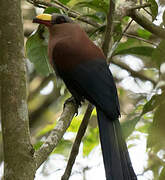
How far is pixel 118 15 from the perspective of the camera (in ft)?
10.2

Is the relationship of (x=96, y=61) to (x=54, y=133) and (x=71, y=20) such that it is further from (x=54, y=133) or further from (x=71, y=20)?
(x=54, y=133)

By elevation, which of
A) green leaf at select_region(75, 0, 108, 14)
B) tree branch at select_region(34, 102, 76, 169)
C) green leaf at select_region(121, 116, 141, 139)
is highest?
green leaf at select_region(75, 0, 108, 14)

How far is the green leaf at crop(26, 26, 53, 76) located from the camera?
10.2 feet

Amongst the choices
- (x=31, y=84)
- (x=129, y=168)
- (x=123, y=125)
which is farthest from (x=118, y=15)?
(x=31, y=84)

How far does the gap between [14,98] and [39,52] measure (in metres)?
1.34

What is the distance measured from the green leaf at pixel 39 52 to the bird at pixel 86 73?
0.24 ft

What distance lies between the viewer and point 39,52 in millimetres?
3246

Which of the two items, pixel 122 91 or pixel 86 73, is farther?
pixel 122 91

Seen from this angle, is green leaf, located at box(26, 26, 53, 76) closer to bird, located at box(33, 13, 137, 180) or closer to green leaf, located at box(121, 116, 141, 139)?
bird, located at box(33, 13, 137, 180)

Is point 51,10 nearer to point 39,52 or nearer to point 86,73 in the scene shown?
point 39,52

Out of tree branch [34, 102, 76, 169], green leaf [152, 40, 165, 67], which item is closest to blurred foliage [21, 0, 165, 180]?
green leaf [152, 40, 165, 67]

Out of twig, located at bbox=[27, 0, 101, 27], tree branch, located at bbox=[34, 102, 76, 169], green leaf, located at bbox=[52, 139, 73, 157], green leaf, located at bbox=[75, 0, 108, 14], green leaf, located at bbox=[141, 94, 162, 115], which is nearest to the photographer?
tree branch, located at bbox=[34, 102, 76, 169]

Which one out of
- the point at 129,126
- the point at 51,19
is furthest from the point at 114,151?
the point at 51,19

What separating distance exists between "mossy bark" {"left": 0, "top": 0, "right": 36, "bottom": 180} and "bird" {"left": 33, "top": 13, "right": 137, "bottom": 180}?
0.89 meters
